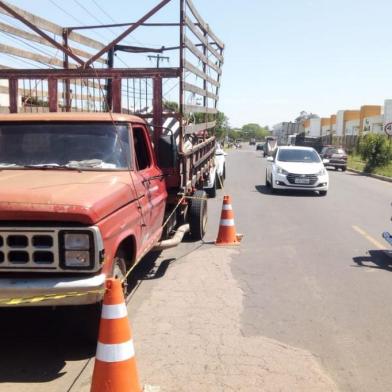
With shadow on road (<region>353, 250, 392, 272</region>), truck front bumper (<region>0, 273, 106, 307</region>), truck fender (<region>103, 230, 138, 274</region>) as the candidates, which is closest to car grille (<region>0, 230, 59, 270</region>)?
truck front bumper (<region>0, 273, 106, 307</region>)

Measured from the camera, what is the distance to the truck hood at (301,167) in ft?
53.8

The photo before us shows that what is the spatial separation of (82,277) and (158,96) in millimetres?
3866

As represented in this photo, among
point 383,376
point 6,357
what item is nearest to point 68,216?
point 6,357

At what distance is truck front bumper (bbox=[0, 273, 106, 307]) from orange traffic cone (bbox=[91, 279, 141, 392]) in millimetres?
489

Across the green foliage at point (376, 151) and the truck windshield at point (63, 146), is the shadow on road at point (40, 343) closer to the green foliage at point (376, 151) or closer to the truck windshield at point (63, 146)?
the truck windshield at point (63, 146)

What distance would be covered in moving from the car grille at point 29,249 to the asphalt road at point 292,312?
81cm

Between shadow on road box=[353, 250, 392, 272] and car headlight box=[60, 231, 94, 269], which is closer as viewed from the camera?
car headlight box=[60, 231, 94, 269]

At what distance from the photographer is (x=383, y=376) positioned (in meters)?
3.97

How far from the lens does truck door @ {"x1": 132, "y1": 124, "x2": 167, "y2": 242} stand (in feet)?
18.4

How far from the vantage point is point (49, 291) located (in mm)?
3846

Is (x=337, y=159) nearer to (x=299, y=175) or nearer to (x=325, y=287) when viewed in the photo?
(x=299, y=175)

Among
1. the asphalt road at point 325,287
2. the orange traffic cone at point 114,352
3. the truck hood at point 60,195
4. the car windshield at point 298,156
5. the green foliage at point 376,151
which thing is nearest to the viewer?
the orange traffic cone at point 114,352

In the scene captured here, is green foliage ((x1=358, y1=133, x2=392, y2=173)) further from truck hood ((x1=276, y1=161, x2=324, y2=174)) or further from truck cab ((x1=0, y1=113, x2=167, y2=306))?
truck cab ((x1=0, y1=113, x2=167, y2=306))

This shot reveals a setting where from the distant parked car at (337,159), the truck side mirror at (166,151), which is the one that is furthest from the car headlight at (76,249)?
the distant parked car at (337,159)
